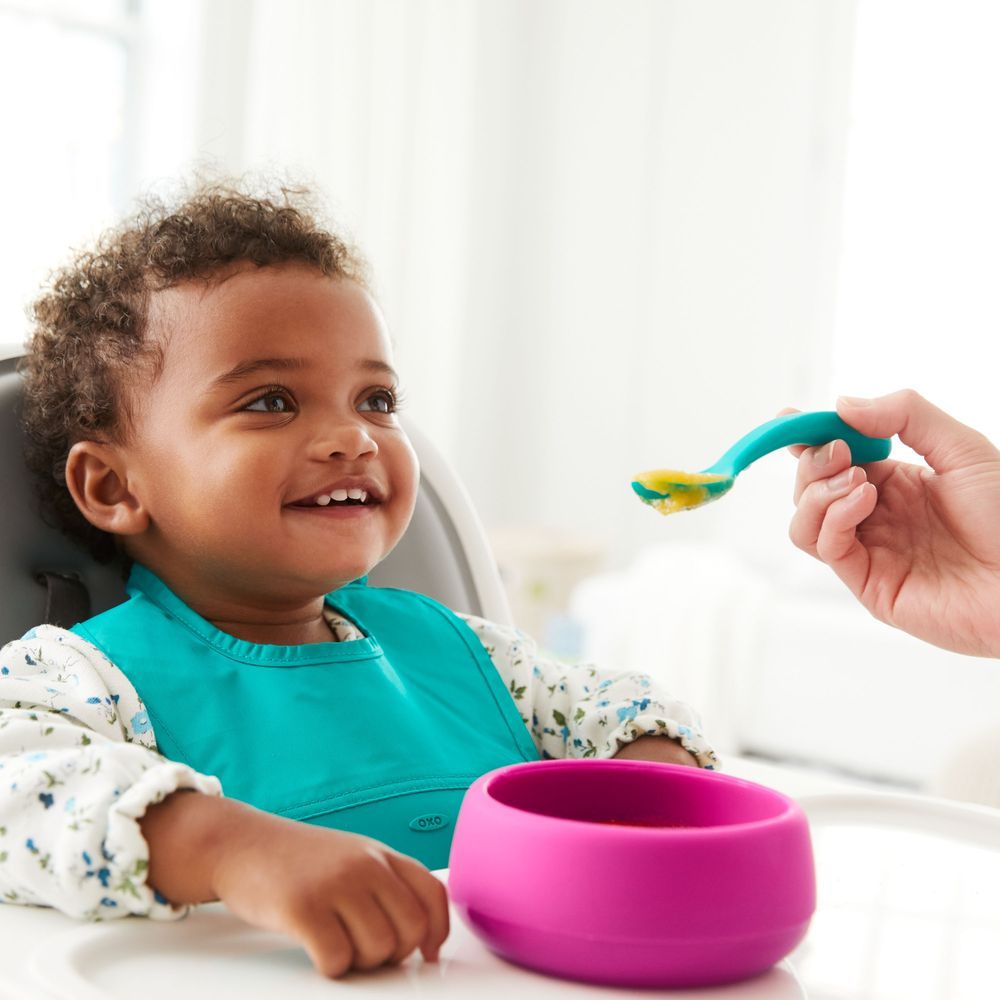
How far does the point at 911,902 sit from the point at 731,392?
3615 millimetres

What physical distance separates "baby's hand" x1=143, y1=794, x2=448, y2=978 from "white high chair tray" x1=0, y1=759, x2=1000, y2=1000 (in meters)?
0.01

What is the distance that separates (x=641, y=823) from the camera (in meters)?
0.64

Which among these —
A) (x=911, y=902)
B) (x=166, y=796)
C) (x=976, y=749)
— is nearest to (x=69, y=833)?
(x=166, y=796)

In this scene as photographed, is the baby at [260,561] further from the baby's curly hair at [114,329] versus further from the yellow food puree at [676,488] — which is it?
the yellow food puree at [676,488]

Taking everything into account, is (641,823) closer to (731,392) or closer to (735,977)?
(735,977)

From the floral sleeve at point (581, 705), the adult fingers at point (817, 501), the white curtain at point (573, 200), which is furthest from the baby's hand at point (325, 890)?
the white curtain at point (573, 200)

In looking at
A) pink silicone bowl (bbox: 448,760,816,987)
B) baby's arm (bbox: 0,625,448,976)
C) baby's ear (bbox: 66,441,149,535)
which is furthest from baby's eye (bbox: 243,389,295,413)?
pink silicone bowl (bbox: 448,760,816,987)

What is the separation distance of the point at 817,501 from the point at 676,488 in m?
0.25

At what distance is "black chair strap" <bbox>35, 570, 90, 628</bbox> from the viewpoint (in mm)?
913

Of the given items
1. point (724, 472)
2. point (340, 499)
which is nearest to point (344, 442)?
point (340, 499)

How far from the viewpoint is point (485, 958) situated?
552 mm

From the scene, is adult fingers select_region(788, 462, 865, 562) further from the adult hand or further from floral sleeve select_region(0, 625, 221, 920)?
floral sleeve select_region(0, 625, 221, 920)

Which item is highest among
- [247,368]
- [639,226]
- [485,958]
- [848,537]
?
[639,226]

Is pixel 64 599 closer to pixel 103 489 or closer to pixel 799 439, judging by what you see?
pixel 103 489
